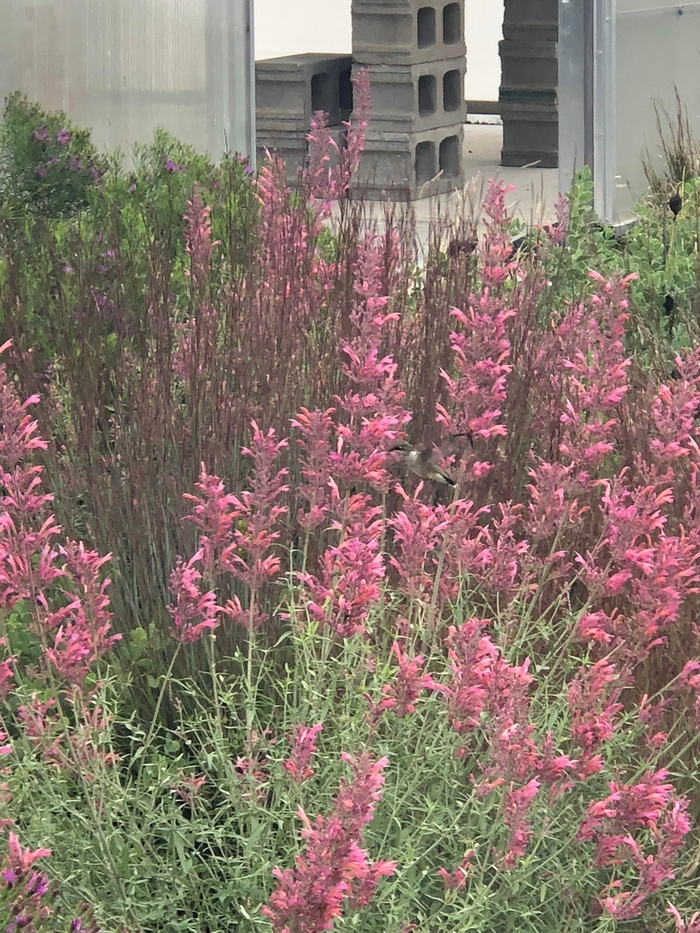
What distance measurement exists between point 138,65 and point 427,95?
187 inches

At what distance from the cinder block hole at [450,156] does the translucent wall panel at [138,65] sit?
A: 4.18m

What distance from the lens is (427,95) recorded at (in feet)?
36.0

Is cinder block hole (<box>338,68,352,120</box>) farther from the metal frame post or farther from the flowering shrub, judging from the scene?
the flowering shrub

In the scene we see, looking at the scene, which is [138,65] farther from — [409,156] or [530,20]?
[530,20]

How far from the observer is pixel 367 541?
1.79 m

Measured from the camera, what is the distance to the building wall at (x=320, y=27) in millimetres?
15773

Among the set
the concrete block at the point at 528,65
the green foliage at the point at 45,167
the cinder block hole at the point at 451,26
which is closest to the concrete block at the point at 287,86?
the cinder block hole at the point at 451,26

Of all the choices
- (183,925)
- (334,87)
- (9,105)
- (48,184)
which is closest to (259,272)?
(183,925)

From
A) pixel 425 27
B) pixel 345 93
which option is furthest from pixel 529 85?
pixel 425 27

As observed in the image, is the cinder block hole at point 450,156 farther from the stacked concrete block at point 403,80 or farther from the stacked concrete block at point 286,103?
the stacked concrete block at point 286,103

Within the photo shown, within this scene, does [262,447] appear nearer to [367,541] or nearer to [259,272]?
[367,541]

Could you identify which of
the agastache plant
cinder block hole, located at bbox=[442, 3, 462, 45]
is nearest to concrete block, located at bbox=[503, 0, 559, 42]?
cinder block hole, located at bbox=[442, 3, 462, 45]

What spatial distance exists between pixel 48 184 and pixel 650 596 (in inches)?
166

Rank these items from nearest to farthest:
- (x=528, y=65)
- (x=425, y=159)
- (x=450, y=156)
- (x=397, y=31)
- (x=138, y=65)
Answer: (x=138, y=65) < (x=397, y=31) < (x=425, y=159) < (x=450, y=156) < (x=528, y=65)
